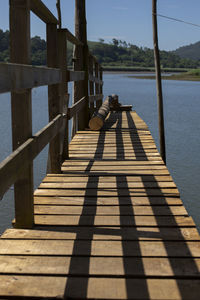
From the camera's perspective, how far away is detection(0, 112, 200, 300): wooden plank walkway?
96.1 inches

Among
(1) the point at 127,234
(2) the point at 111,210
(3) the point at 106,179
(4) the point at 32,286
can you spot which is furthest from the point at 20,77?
(3) the point at 106,179

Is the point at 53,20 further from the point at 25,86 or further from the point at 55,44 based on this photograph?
the point at 25,86

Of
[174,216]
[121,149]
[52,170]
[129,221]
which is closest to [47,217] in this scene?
[129,221]

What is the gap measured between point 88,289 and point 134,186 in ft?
7.32

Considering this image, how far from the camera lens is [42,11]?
4.03 metres

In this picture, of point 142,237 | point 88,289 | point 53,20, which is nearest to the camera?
point 88,289

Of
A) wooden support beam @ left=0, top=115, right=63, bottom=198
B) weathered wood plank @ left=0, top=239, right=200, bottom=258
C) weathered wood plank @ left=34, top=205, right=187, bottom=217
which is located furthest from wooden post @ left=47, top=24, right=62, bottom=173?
weathered wood plank @ left=0, top=239, right=200, bottom=258

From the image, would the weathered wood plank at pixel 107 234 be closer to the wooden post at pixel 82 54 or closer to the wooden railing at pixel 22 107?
the wooden railing at pixel 22 107

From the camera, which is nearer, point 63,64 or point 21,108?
point 21,108

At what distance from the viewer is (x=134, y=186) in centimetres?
458

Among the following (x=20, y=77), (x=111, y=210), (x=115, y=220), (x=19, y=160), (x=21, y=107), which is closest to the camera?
(x=20, y=77)

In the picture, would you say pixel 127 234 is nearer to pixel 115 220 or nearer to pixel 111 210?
pixel 115 220

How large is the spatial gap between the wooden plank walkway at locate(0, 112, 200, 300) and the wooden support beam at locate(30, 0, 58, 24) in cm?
165

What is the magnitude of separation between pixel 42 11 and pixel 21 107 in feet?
4.43
